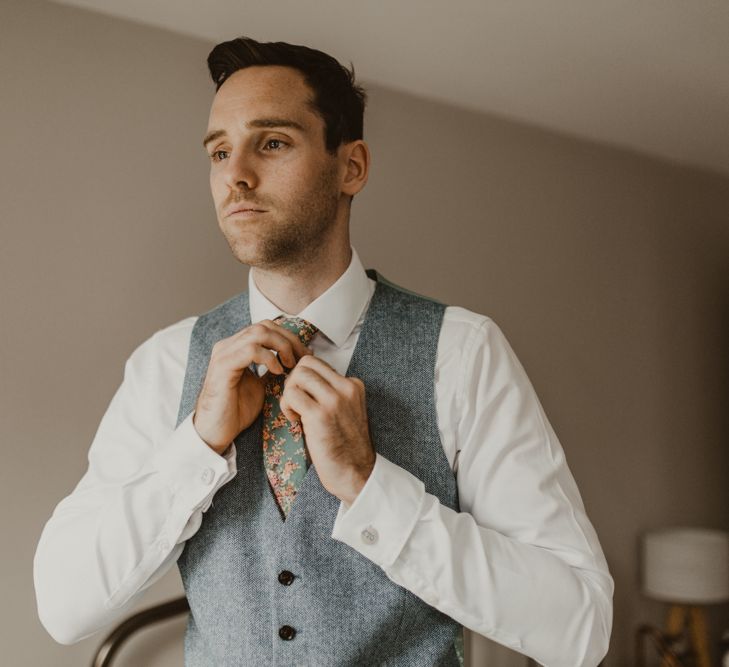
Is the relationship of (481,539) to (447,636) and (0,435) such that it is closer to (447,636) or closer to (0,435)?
(447,636)

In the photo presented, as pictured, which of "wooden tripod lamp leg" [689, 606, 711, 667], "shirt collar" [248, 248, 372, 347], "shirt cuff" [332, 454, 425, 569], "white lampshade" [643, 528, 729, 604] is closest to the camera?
"shirt cuff" [332, 454, 425, 569]

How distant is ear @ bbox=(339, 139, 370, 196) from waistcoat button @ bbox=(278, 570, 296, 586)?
63 centimetres

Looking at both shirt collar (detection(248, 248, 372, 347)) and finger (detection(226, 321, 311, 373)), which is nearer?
finger (detection(226, 321, 311, 373))

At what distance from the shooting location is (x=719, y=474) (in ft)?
12.1

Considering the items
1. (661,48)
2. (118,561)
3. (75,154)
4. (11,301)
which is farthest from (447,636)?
(661,48)

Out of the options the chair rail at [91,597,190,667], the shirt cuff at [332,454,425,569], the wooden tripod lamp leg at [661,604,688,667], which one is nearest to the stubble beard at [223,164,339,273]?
the shirt cuff at [332,454,425,569]

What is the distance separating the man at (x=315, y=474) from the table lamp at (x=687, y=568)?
219cm

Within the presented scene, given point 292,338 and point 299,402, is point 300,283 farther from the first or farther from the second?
point 299,402

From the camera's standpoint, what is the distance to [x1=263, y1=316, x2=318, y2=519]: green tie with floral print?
1.18m

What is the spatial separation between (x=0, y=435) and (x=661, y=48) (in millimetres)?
2242

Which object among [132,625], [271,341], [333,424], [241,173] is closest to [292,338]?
[271,341]

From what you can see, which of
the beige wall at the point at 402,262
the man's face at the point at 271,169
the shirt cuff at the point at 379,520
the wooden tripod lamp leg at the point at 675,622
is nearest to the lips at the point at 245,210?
the man's face at the point at 271,169

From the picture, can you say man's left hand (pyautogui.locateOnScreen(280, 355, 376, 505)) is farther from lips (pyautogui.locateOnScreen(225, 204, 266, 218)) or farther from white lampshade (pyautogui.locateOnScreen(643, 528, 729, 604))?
white lampshade (pyautogui.locateOnScreen(643, 528, 729, 604))

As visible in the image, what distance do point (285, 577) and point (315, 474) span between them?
0.15 meters
